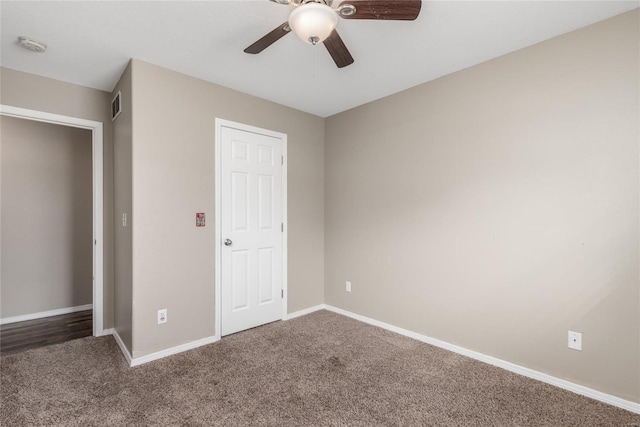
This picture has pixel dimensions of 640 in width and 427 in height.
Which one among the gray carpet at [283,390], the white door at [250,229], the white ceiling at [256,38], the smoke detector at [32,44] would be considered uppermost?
the white ceiling at [256,38]

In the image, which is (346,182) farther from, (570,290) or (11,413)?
(11,413)

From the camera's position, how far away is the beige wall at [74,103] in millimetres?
2604

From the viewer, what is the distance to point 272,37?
5.75 feet

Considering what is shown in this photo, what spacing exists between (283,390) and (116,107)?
9.43 feet

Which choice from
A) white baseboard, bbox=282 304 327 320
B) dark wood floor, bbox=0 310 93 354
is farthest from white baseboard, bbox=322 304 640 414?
dark wood floor, bbox=0 310 93 354

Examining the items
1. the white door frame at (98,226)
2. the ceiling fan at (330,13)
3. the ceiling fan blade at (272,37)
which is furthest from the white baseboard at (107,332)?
the ceiling fan at (330,13)

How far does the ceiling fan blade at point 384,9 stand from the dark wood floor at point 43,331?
3725mm

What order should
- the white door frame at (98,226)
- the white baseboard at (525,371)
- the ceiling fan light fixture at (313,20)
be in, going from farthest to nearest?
1. the white door frame at (98,226)
2. the white baseboard at (525,371)
3. the ceiling fan light fixture at (313,20)

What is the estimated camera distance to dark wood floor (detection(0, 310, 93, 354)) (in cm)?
288

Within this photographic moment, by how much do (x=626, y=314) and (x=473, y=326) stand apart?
0.98 metres

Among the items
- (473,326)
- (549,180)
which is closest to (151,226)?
(473,326)

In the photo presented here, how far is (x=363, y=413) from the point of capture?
1880 mm

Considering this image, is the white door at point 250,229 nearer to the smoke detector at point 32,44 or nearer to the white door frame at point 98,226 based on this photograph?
the white door frame at point 98,226

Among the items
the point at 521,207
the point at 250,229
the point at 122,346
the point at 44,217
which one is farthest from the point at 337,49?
the point at 44,217
